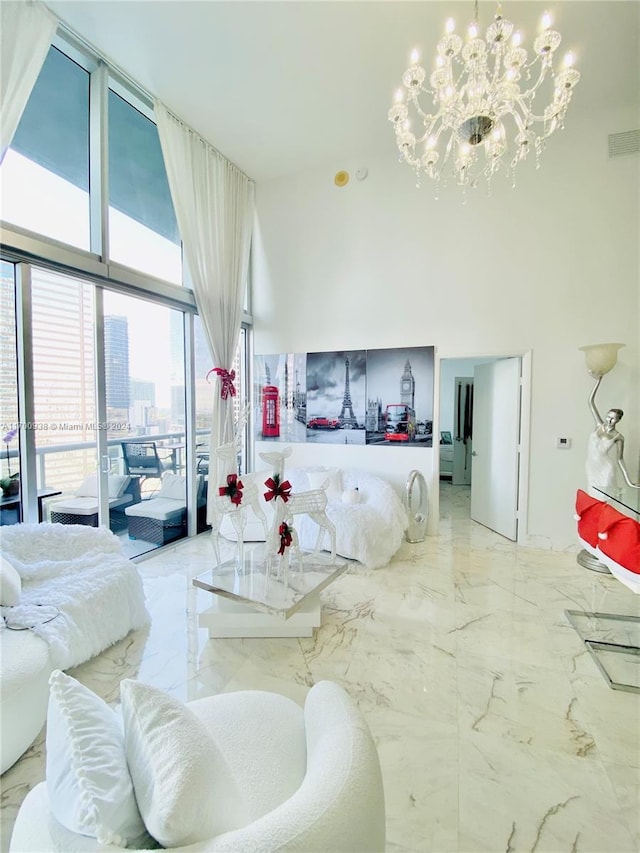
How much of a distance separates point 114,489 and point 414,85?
3870 mm

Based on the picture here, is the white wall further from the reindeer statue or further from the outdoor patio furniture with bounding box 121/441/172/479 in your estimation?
the reindeer statue

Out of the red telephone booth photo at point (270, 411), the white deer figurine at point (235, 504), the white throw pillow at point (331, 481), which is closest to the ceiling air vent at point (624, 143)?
the white throw pillow at point (331, 481)

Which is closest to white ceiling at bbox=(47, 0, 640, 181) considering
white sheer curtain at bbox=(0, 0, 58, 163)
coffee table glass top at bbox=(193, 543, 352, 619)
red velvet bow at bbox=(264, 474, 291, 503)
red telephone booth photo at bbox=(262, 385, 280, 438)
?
white sheer curtain at bbox=(0, 0, 58, 163)

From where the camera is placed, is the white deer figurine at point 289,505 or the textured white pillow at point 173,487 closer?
the white deer figurine at point 289,505

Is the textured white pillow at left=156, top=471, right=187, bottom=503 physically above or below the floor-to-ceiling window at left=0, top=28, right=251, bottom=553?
below

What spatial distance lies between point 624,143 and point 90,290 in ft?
17.3

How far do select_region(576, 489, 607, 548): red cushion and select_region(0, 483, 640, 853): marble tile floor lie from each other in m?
0.65

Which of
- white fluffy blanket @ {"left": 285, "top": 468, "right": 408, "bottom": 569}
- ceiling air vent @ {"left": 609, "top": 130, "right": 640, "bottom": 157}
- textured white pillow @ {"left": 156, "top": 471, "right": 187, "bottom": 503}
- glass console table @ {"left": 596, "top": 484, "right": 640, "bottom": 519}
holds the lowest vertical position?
white fluffy blanket @ {"left": 285, "top": 468, "right": 408, "bottom": 569}

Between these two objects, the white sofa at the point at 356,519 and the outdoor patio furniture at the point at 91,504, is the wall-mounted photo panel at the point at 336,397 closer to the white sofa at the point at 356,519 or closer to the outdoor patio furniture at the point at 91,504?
the white sofa at the point at 356,519

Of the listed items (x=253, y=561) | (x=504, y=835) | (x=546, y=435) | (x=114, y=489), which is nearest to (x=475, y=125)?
(x=546, y=435)

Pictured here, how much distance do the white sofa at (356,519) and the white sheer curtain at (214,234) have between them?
107 cm

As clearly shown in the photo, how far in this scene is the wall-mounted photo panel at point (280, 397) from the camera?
5.29 metres

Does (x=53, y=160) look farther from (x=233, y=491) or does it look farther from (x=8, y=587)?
(x=8, y=587)

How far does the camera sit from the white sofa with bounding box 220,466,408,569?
3.73 m
